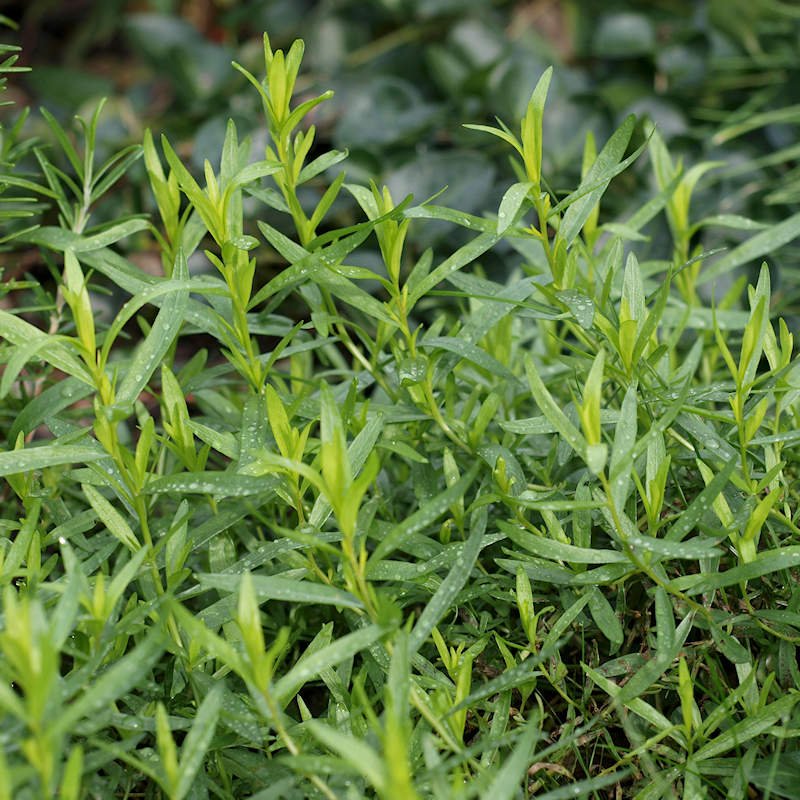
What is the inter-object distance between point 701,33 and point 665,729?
1484mm

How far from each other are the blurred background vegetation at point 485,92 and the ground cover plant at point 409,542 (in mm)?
660

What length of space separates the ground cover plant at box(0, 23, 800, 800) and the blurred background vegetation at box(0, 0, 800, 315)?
660 millimetres

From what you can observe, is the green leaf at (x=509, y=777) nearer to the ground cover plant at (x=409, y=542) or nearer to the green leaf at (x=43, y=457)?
the ground cover plant at (x=409, y=542)

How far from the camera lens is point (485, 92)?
5.28 feet

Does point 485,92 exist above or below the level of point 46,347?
below

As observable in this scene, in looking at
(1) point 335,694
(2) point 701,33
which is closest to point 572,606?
(1) point 335,694

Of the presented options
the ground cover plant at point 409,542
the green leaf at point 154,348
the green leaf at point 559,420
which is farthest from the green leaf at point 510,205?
the green leaf at point 154,348

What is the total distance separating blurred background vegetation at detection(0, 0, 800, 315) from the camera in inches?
58.1

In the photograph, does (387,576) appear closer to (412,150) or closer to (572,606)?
(572,606)

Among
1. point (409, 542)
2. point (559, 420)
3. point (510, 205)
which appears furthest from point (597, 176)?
point (409, 542)

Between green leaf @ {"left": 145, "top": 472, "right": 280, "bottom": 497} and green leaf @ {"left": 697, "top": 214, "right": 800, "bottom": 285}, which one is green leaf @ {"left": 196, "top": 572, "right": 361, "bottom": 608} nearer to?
green leaf @ {"left": 145, "top": 472, "right": 280, "bottom": 497}

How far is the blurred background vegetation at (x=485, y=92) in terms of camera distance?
148 centimetres

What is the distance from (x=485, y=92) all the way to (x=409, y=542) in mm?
1200

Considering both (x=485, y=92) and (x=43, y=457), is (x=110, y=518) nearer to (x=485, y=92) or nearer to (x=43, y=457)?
(x=43, y=457)
